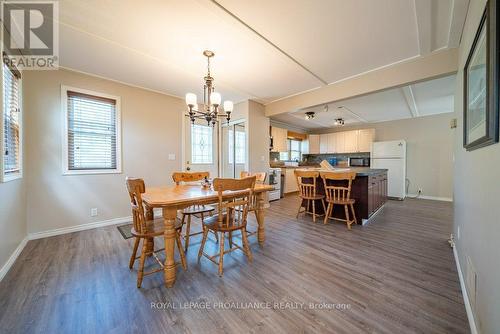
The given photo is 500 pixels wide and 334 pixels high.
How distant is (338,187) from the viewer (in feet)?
10.5

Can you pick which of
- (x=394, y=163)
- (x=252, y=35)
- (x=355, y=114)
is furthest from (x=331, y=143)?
(x=252, y=35)

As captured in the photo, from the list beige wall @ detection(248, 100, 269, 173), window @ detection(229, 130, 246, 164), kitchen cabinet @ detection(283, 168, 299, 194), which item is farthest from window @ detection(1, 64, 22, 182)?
kitchen cabinet @ detection(283, 168, 299, 194)

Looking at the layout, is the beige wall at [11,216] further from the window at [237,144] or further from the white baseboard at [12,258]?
the window at [237,144]

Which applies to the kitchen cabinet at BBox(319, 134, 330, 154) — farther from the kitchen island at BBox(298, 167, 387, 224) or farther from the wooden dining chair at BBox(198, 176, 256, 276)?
the wooden dining chair at BBox(198, 176, 256, 276)

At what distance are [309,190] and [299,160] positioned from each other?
4.28 m

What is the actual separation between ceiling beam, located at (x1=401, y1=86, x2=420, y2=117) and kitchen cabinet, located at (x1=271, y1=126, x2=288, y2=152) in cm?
330

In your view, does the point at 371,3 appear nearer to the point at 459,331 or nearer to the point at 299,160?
the point at 459,331

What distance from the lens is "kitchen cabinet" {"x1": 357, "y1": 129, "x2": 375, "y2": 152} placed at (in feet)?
20.0

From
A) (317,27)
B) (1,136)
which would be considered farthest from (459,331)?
(1,136)

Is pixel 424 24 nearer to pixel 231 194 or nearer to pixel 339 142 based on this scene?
pixel 231 194

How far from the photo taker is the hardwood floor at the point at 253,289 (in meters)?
1.29

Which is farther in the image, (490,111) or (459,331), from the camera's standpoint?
(459,331)

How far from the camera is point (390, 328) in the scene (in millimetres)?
1248

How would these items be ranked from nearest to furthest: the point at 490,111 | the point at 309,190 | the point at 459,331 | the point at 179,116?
the point at 490,111, the point at 459,331, the point at 309,190, the point at 179,116
